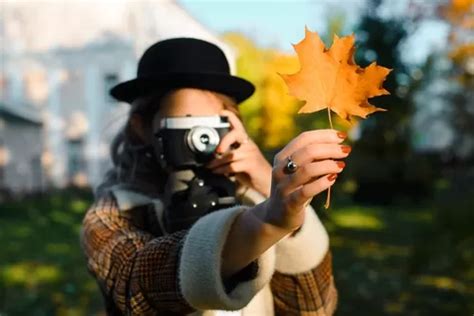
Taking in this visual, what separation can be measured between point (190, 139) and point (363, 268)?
19.7 feet

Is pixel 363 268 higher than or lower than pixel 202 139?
lower

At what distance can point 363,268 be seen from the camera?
7141mm

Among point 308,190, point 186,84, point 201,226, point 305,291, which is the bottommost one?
point 305,291

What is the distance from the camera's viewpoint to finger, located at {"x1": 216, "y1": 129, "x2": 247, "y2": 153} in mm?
1439

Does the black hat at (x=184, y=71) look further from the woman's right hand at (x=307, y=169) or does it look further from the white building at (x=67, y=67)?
the white building at (x=67, y=67)

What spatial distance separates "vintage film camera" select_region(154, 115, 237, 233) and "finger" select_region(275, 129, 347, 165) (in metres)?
0.43

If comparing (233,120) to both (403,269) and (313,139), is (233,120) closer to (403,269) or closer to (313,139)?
(313,139)

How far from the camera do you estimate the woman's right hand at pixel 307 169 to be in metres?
0.98

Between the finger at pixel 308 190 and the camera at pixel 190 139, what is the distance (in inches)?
17.4

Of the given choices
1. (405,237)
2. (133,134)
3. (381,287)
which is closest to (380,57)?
(405,237)

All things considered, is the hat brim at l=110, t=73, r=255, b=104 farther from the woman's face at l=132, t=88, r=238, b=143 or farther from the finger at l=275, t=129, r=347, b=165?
the finger at l=275, t=129, r=347, b=165

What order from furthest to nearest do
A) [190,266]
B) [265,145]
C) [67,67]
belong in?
[67,67]
[265,145]
[190,266]

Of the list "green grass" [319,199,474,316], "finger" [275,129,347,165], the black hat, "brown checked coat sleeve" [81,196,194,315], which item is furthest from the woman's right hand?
"green grass" [319,199,474,316]

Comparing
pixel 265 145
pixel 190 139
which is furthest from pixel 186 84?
pixel 265 145
